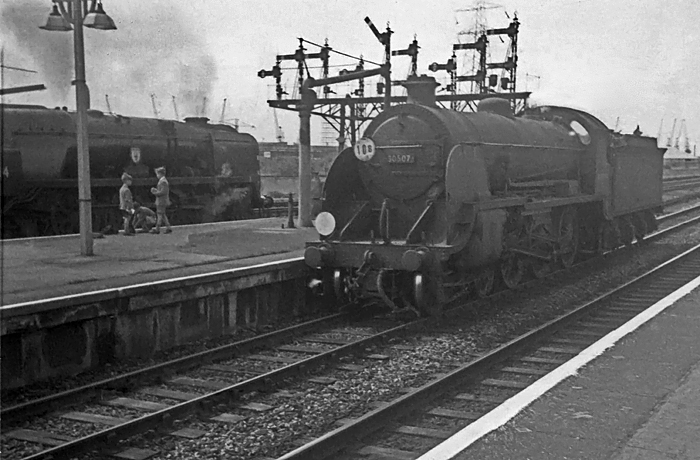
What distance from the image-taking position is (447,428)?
5871 mm

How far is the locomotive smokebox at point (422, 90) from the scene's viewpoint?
431 inches

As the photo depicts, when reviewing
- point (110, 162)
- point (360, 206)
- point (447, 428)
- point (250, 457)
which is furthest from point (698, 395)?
point (110, 162)

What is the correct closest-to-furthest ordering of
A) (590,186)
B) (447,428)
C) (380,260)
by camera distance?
(447,428) → (380,260) → (590,186)

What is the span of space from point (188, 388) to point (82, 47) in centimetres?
544

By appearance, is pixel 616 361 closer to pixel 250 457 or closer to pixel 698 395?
pixel 698 395

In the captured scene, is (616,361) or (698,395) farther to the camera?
(616,361)

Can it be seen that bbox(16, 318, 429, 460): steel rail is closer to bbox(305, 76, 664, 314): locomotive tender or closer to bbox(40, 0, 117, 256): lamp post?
bbox(305, 76, 664, 314): locomotive tender

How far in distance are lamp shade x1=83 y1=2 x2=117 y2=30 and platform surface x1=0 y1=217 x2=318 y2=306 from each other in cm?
316

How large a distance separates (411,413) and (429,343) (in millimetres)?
2582

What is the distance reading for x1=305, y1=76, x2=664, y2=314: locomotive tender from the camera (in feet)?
31.8

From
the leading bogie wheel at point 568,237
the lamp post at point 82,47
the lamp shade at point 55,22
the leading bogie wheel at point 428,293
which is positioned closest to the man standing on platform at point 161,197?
the lamp post at point 82,47

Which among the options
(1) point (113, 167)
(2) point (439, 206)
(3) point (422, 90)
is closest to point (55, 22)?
(3) point (422, 90)

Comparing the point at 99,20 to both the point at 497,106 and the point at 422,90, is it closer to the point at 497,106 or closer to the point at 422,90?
the point at 422,90

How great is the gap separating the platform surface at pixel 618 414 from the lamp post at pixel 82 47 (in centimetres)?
727
